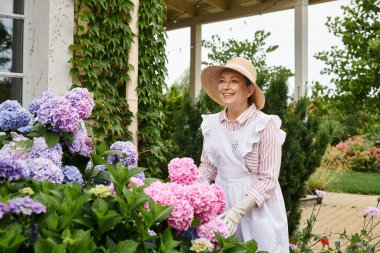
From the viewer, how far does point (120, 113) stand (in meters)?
3.98

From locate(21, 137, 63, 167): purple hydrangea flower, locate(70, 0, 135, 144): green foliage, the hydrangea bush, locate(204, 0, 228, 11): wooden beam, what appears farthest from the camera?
locate(204, 0, 228, 11): wooden beam

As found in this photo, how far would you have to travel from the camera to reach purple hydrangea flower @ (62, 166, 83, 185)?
4.94 feet

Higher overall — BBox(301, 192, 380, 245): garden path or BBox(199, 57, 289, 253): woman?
BBox(199, 57, 289, 253): woman

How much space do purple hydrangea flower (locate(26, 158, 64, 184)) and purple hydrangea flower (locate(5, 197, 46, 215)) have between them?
0.32 meters

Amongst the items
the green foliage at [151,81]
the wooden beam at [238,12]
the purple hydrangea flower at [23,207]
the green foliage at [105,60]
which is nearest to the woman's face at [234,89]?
the purple hydrangea flower at [23,207]

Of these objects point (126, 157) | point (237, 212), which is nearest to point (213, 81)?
point (237, 212)

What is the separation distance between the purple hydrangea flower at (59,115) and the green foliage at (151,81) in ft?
8.29

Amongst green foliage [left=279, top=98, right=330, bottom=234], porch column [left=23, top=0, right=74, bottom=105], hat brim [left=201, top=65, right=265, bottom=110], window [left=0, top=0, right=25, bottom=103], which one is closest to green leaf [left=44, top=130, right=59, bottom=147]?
hat brim [left=201, top=65, right=265, bottom=110]

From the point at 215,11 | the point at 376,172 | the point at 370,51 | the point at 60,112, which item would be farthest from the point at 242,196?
the point at 376,172

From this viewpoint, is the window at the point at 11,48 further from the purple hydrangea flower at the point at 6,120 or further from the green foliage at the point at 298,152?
the green foliage at the point at 298,152

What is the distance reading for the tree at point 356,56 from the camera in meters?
12.4

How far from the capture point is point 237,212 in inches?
78.9

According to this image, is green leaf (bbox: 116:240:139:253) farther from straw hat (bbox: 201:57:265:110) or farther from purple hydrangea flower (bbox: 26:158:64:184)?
straw hat (bbox: 201:57:265:110)

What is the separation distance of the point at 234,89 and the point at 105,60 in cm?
183
